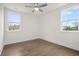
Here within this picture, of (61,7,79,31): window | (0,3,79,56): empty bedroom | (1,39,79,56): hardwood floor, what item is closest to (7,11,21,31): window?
(0,3,79,56): empty bedroom

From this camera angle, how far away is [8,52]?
137 cm

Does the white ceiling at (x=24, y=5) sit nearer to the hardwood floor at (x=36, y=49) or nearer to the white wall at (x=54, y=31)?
the white wall at (x=54, y=31)

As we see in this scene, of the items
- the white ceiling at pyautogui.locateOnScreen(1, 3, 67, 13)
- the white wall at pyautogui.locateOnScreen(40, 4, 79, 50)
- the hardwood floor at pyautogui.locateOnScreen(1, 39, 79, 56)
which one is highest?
the white ceiling at pyautogui.locateOnScreen(1, 3, 67, 13)

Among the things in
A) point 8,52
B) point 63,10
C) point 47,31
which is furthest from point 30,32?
point 63,10

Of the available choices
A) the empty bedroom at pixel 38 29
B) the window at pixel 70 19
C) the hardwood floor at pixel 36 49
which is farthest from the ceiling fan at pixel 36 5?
the hardwood floor at pixel 36 49

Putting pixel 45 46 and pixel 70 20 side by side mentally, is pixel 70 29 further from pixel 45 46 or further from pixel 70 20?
pixel 45 46

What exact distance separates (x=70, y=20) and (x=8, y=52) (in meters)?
0.98

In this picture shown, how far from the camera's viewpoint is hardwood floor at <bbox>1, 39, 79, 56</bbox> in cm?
141

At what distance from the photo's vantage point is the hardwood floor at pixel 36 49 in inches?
55.7

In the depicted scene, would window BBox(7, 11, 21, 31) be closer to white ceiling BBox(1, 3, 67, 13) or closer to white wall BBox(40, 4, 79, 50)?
white ceiling BBox(1, 3, 67, 13)

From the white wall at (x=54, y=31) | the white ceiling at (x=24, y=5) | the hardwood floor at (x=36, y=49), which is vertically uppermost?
the white ceiling at (x=24, y=5)

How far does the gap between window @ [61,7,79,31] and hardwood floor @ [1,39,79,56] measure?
12.5 inches

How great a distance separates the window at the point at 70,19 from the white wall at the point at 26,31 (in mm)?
416

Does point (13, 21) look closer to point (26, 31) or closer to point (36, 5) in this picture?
point (26, 31)
